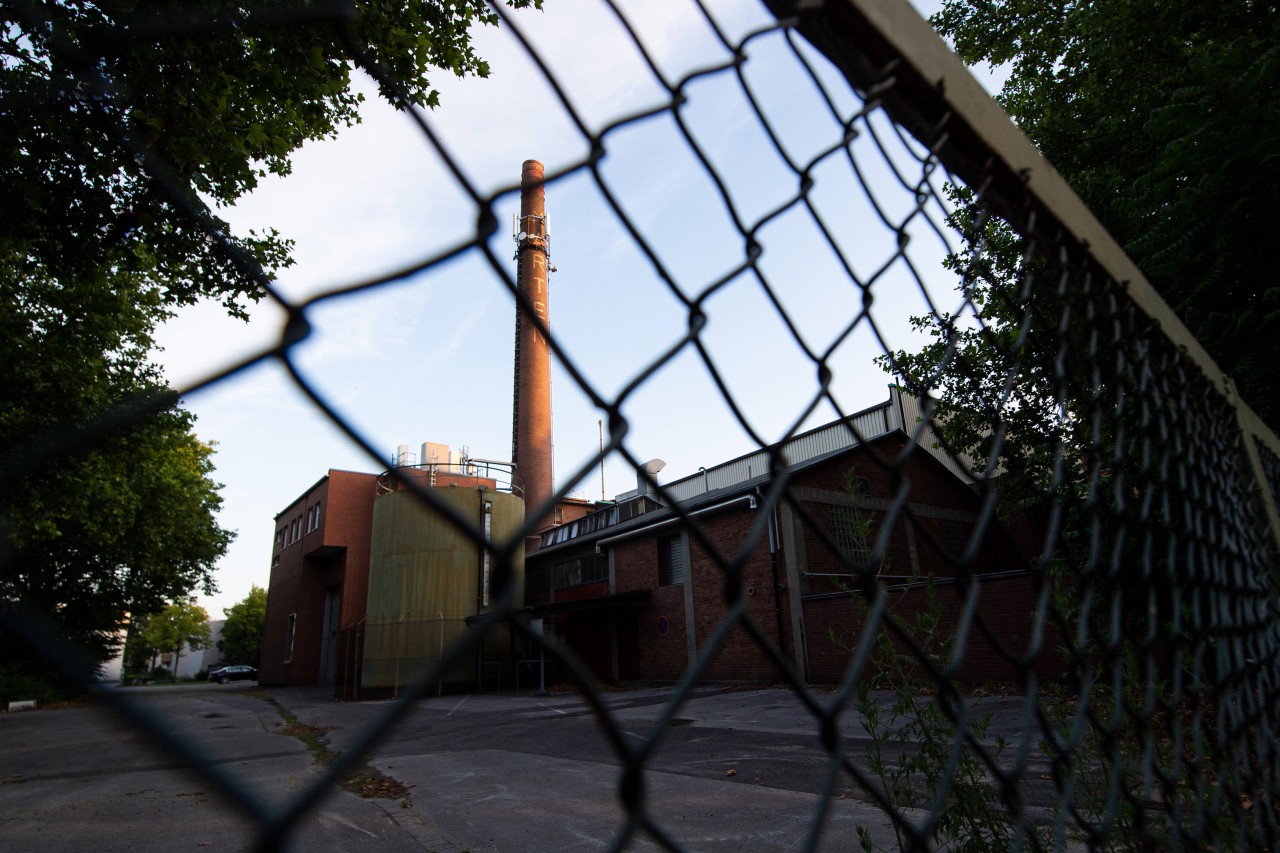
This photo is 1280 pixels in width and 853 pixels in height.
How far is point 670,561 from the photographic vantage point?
17.9 metres

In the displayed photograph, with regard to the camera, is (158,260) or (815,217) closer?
(815,217)

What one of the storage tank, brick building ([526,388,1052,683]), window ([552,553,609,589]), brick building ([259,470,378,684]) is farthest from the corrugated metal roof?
brick building ([259,470,378,684])

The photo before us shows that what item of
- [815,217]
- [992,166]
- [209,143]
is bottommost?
[815,217]

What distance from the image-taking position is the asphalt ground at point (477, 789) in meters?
3.87

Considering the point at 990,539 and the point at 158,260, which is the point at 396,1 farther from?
the point at 990,539

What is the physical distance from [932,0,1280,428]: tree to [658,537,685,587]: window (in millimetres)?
11342

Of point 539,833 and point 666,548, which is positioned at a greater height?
point 666,548

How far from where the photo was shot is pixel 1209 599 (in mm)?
1385

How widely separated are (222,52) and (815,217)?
6004 mm

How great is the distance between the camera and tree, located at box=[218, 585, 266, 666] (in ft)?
157

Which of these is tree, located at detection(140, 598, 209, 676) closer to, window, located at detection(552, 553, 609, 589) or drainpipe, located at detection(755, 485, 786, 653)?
window, located at detection(552, 553, 609, 589)

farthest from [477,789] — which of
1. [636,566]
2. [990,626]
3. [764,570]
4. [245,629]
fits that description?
[245,629]

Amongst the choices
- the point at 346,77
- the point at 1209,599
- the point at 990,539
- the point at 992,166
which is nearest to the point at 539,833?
the point at 1209,599

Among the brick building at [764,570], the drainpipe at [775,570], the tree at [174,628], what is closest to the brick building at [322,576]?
the brick building at [764,570]
